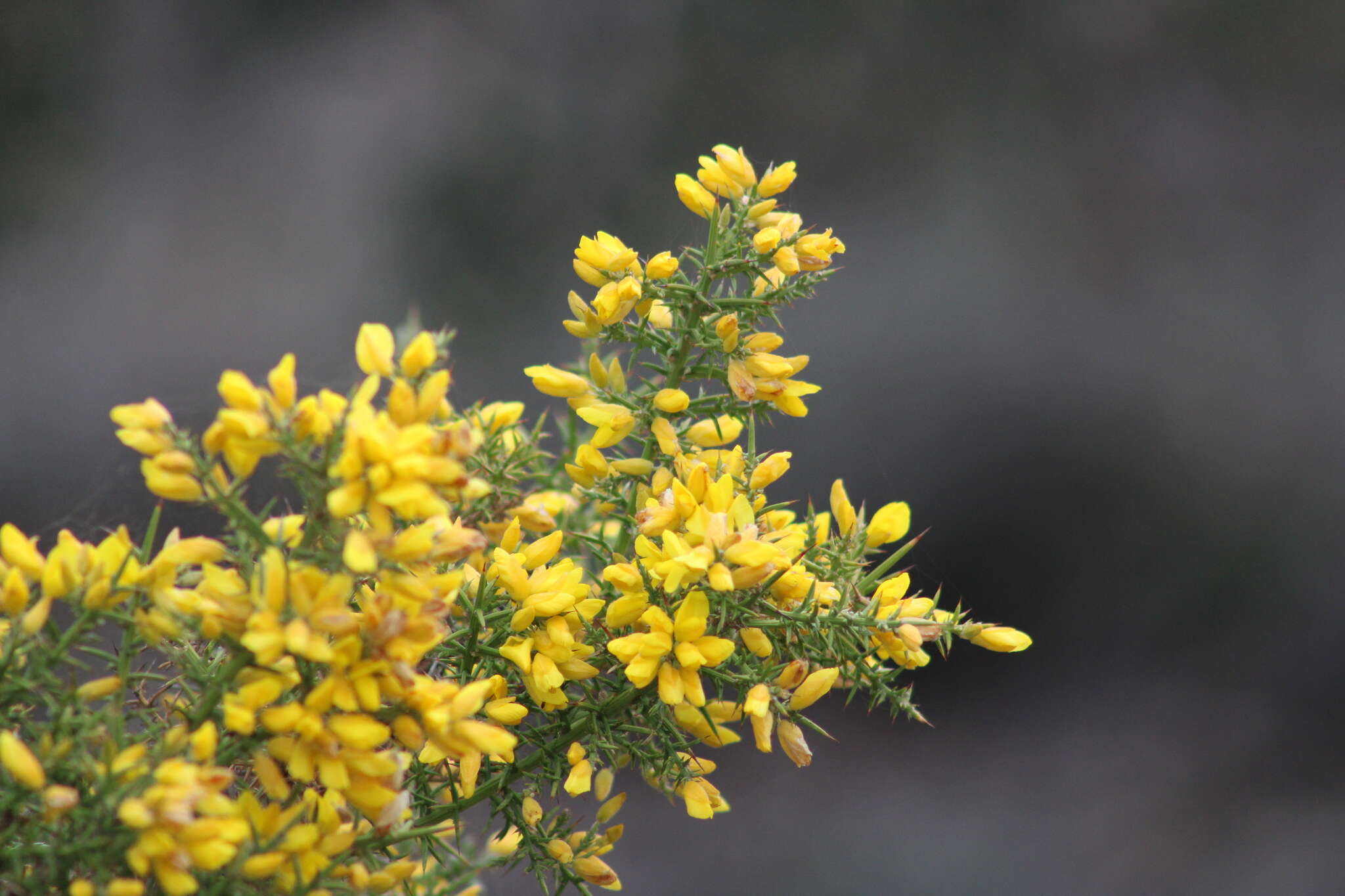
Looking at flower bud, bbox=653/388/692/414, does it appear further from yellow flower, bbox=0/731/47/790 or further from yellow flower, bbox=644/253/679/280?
yellow flower, bbox=0/731/47/790

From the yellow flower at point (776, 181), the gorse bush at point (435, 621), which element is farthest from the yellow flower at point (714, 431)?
the yellow flower at point (776, 181)

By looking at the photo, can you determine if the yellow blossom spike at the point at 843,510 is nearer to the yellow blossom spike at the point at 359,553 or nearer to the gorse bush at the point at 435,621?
the gorse bush at the point at 435,621

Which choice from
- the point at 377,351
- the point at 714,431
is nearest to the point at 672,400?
the point at 714,431

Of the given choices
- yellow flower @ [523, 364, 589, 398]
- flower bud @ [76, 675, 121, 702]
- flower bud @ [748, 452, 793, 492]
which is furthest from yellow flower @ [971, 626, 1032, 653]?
flower bud @ [76, 675, 121, 702]

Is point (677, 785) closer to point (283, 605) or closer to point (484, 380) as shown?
point (283, 605)

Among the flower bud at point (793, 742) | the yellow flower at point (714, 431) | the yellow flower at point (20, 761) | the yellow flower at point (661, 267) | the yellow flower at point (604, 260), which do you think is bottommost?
the yellow flower at point (20, 761)

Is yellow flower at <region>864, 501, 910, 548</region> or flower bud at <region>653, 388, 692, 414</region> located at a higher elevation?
flower bud at <region>653, 388, 692, 414</region>

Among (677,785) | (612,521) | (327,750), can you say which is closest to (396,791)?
(327,750)

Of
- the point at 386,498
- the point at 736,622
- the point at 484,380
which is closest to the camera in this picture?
the point at 386,498

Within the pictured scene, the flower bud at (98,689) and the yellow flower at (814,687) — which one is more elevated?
the yellow flower at (814,687)
